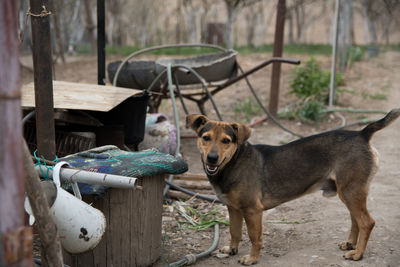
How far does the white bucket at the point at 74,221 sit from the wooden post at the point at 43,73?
0.71 metres

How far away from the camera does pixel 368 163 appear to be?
3674 millimetres

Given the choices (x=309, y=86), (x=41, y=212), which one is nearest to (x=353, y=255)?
(x=41, y=212)

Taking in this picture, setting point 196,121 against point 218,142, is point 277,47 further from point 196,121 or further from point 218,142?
point 218,142

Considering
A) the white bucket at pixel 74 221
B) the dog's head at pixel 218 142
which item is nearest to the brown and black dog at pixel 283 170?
the dog's head at pixel 218 142

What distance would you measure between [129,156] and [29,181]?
1416 mm

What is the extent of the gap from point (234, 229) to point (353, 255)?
3.14 feet

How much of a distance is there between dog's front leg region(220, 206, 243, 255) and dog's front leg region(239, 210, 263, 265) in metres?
0.22

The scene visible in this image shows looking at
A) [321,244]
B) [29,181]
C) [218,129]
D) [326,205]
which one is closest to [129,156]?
[218,129]

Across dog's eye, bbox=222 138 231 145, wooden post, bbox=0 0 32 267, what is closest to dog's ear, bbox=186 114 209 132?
dog's eye, bbox=222 138 231 145

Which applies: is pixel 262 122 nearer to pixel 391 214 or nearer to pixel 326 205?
pixel 326 205

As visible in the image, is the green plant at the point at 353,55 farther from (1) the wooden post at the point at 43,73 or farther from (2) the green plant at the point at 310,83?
(1) the wooden post at the point at 43,73

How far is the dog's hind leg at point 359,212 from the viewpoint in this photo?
3689 mm

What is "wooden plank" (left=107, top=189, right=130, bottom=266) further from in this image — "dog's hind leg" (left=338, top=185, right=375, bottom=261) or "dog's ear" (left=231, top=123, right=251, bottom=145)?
"dog's hind leg" (left=338, top=185, right=375, bottom=261)

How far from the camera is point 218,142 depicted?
143 inches
